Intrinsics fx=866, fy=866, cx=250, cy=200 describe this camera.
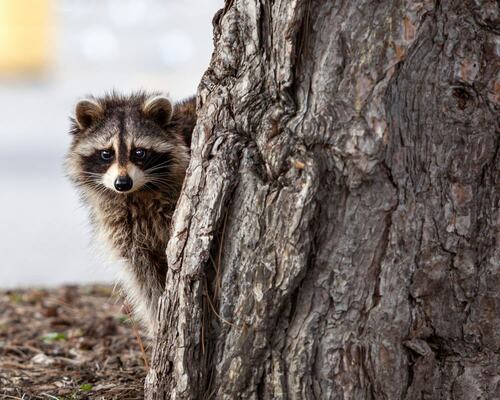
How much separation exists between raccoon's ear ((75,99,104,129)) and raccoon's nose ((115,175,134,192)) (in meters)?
0.54

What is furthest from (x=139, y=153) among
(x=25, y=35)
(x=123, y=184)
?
(x=25, y=35)

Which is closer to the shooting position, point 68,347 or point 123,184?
point 123,184

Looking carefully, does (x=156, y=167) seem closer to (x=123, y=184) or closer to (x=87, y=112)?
(x=123, y=184)

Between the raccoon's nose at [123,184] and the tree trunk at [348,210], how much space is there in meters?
1.12

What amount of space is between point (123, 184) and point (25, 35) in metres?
12.5

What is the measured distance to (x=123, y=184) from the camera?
3.96 metres

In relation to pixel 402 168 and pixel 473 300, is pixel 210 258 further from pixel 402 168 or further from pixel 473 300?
pixel 473 300

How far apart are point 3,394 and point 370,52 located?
82.0 inches

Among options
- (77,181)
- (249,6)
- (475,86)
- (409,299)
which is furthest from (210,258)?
(77,181)

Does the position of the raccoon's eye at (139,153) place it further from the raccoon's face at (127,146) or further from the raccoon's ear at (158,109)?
the raccoon's ear at (158,109)

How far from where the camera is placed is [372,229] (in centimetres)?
275

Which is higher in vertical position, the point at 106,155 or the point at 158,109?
the point at 158,109

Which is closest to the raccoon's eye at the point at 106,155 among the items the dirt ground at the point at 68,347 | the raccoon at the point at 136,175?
the raccoon at the point at 136,175

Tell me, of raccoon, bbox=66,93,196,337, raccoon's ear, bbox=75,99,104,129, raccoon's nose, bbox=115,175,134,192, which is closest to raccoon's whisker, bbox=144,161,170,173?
raccoon, bbox=66,93,196,337
